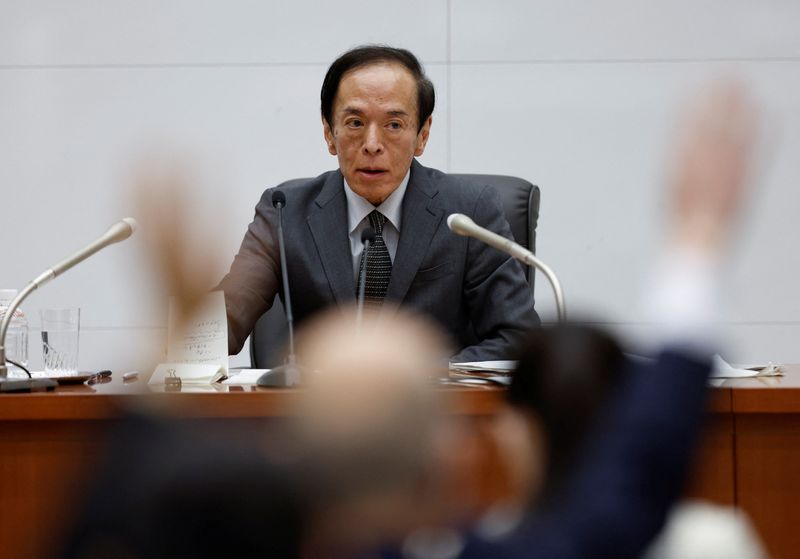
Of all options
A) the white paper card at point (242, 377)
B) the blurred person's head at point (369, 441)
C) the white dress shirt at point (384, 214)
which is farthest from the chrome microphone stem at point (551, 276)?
the blurred person's head at point (369, 441)

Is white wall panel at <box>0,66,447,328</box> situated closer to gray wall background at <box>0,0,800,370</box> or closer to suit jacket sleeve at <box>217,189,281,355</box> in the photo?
gray wall background at <box>0,0,800,370</box>

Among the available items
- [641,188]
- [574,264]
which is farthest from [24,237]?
[641,188]

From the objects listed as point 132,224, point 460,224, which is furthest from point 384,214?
point 132,224

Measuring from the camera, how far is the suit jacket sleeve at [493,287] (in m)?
2.86

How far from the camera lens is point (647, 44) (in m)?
4.02

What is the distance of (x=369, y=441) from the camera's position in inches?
21.9

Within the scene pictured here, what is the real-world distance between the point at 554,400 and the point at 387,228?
92.3 inches

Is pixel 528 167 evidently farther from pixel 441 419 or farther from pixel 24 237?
pixel 441 419

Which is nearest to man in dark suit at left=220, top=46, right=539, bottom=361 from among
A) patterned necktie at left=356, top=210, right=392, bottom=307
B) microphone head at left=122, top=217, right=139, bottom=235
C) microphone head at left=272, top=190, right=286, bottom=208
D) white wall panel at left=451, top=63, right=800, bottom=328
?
patterned necktie at left=356, top=210, right=392, bottom=307

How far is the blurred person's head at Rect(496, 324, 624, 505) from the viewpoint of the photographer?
0.66 meters

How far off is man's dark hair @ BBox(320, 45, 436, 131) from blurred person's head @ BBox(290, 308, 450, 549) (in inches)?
100

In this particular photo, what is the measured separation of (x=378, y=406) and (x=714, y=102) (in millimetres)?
295

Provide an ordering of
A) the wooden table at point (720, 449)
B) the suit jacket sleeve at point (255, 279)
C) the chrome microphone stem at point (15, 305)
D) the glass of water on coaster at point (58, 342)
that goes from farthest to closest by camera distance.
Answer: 1. the suit jacket sleeve at point (255, 279)
2. the glass of water on coaster at point (58, 342)
3. the chrome microphone stem at point (15, 305)
4. the wooden table at point (720, 449)

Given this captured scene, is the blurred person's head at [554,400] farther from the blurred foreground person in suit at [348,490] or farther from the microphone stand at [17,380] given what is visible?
the microphone stand at [17,380]
